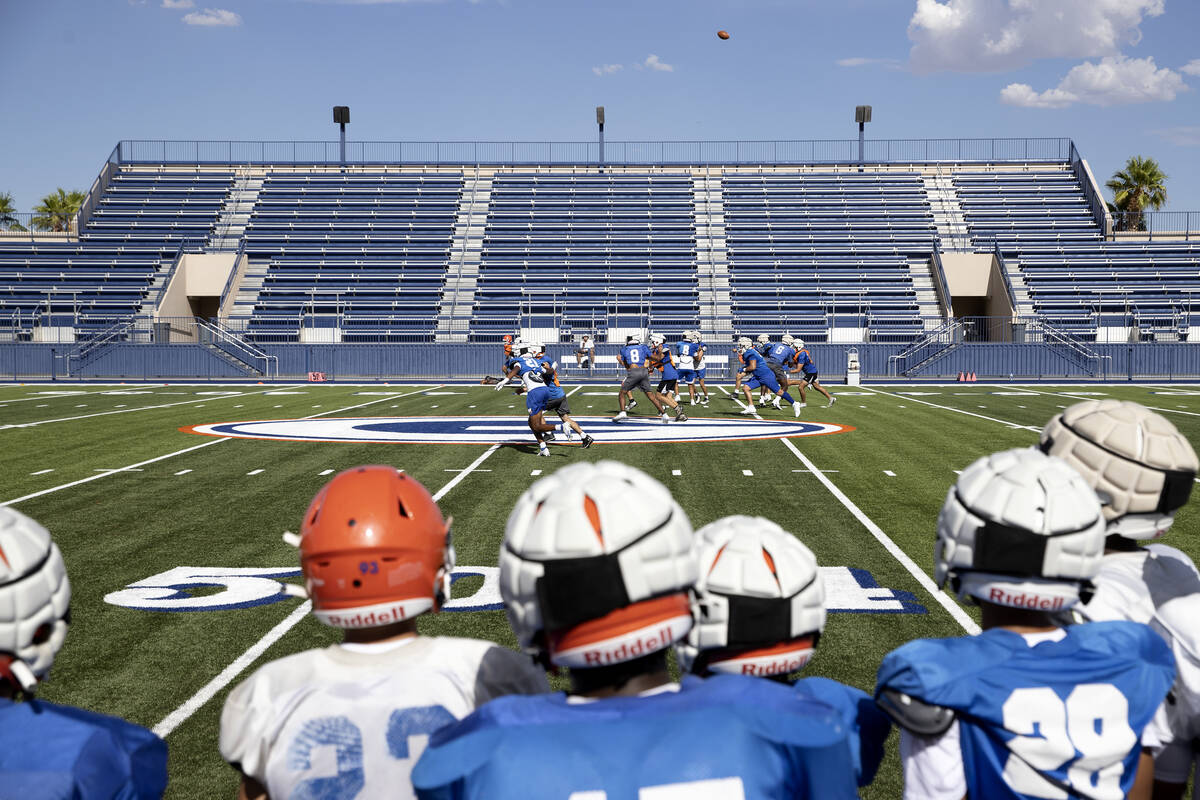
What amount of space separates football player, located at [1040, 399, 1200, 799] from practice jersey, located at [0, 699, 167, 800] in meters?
2.29

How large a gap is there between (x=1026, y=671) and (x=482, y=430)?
1635 centimetres

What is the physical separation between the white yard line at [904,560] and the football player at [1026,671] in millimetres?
3380

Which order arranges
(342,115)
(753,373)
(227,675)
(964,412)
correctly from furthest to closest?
(342,115) < (964,412) < (753,373) < (227,675)

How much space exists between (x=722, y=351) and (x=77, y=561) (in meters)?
34.1

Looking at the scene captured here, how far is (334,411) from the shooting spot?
902 inches

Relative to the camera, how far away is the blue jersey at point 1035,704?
6.73 feet

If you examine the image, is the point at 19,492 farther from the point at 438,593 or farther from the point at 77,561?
the point at 438,593

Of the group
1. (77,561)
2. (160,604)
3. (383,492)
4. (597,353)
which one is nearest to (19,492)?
(77,561)

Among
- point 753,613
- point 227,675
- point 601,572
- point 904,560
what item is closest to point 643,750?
point 601,572

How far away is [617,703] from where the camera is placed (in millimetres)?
1737

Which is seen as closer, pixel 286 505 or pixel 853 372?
pixel 286 505

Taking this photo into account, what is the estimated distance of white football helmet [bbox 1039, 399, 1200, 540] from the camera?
272 cm

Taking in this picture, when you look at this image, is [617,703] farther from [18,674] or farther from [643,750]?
[18,674]

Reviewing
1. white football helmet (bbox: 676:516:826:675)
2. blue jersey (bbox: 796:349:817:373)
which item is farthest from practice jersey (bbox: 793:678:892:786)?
blue jersey (bbox: 796:349:817:373)
